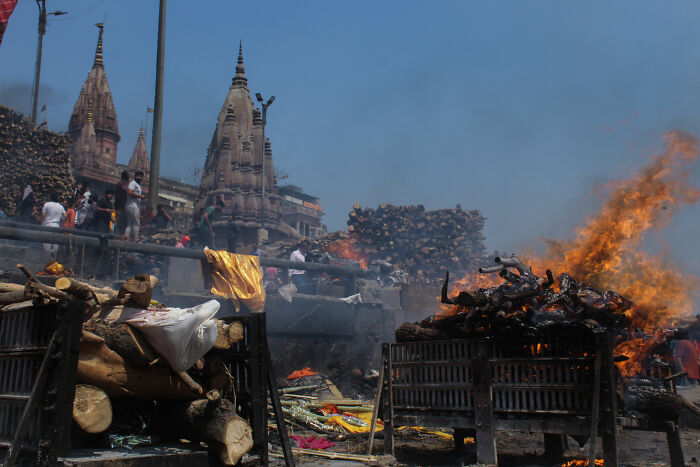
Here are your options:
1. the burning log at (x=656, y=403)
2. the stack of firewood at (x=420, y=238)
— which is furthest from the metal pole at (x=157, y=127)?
the stack of firewood at (x=420, y=238)

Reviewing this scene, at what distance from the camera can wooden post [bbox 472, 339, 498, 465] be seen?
5.82 metres

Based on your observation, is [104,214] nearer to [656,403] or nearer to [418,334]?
[418,334]

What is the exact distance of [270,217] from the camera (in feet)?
111

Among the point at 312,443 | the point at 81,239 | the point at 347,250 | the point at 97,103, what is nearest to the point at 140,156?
the point at 97,103

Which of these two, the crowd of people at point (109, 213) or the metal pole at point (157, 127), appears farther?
the metal pole at point (157, 127)

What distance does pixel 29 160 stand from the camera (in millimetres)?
20125

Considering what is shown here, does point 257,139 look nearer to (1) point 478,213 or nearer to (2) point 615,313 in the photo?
(1) point 478,213

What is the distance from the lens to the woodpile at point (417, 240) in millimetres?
23078

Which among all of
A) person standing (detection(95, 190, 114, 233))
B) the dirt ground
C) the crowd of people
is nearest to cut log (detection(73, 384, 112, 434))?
the dirt ground

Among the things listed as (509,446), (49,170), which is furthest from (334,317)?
(49,170)

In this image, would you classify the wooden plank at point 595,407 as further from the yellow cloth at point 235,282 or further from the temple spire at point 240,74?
the temple spire at point 240,74

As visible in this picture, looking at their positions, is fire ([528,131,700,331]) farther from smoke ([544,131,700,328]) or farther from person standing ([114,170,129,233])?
person standing ([114,170,129,233])

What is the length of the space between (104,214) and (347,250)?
12.5 meters

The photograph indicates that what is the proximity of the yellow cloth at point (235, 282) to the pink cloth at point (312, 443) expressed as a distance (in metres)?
3.80
